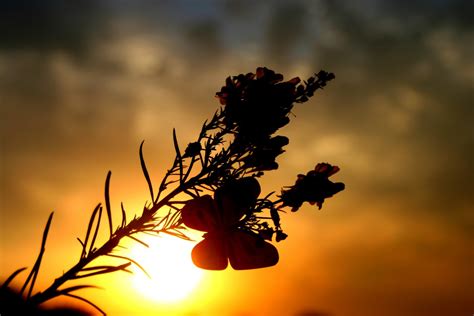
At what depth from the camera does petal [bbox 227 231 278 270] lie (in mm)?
3730

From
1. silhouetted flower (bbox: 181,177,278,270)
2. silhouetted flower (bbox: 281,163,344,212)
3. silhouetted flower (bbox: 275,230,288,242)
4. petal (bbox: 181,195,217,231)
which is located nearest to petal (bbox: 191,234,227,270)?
silhouetted flower (bbox: 181,177,278,270)

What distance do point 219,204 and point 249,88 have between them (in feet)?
3.24

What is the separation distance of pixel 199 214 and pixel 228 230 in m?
0.33

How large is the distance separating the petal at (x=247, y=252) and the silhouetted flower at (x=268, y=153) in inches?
23.3

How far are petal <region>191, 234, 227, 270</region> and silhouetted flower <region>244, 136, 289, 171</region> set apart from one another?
70cm

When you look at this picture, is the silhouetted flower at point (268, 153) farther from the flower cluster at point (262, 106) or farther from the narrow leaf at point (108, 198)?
the narrow leaf at point (108, 198)

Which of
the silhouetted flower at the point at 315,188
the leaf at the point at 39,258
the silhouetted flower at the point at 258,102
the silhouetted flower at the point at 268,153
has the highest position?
the silhouetted flower at the point at 258,102

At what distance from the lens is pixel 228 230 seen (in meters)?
3.80

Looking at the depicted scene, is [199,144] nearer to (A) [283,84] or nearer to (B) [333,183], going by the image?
(A) [283,84]

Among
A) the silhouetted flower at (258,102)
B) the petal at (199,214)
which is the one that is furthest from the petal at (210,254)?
the silhouetted flower at (258,102)

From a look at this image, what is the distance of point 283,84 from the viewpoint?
12.8ft

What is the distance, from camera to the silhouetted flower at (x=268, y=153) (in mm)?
3859

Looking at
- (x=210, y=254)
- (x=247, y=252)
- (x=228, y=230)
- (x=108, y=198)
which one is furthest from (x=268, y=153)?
(x=108, y=198)

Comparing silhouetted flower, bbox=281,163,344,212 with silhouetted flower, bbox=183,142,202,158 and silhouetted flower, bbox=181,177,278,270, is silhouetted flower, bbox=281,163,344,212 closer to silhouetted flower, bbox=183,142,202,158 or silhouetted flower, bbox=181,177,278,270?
silhouetted flower, bbox=181,177,278,270
